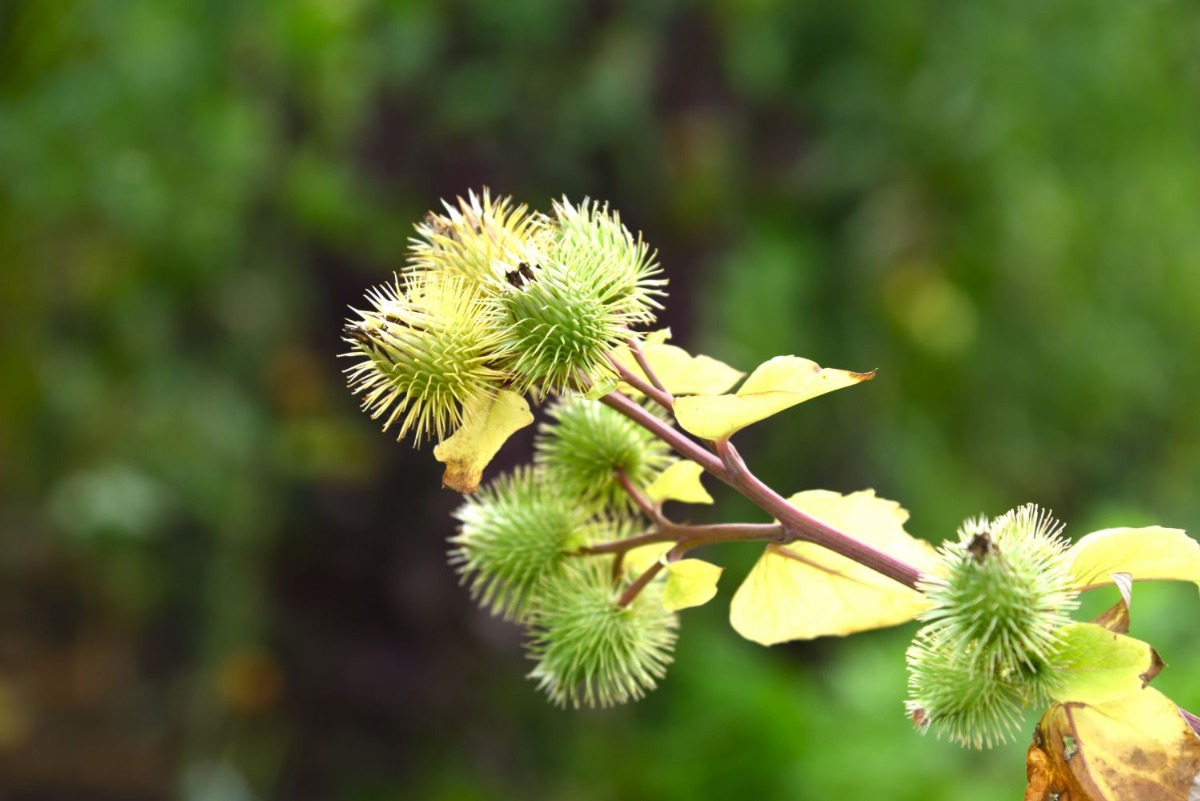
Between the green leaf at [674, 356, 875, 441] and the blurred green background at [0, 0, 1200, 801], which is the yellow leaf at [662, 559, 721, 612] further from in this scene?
the blurred green background at [0, 0, 1200, 801]

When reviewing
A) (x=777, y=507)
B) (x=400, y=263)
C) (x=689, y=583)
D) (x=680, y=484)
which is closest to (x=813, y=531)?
(x=777, y=507)

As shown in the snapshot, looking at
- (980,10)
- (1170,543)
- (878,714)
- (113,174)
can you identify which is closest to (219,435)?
(113,174)

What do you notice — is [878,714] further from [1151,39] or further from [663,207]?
[1151,39]

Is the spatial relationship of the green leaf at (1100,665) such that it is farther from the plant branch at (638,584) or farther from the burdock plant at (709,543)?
the plant branch at (638,584)

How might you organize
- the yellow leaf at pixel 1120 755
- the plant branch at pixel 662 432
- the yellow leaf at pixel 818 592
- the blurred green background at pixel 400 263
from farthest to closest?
1. the blurred green background at pixel 400 263
2. the yellow leaf at pixel 818 592
3. the plant branch at pixel 662 432
4. the yellow leaf at pixel 1120 755

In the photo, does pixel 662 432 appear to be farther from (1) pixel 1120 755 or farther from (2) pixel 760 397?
(1) pixel 1120 755

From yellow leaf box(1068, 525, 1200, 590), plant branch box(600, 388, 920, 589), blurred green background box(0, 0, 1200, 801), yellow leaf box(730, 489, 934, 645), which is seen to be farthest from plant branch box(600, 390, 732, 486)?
blurred green background box(0, 0, 1200, 801)

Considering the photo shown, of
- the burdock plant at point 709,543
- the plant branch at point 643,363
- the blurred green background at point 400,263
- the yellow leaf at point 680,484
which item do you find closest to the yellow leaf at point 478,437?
the burdock plant at point 709,543
